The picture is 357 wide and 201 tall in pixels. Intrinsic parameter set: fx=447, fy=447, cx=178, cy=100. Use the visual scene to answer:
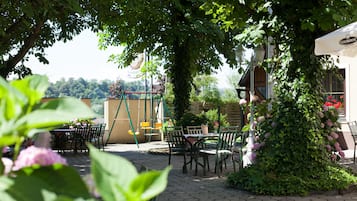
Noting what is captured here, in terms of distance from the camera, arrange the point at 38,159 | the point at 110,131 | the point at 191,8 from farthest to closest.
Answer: the point at 110,131, the point at 191,8, the point at 38,159

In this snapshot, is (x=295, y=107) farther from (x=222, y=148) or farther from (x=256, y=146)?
(x=222, y=148)

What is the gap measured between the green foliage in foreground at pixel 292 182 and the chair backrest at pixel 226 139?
1.63 meters

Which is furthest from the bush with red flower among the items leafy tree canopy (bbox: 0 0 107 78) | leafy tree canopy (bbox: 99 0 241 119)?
leafy tree canopy (bbox: 0 0 107 78)

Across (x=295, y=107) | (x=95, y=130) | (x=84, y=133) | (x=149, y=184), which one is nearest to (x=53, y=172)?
(x=149, y=184)

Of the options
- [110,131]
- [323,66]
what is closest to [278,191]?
[323,66]

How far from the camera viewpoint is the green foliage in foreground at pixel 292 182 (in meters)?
5.93

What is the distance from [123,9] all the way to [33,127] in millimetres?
11544

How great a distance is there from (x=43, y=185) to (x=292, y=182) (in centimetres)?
561

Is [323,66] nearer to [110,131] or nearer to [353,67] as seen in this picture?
[353,67]

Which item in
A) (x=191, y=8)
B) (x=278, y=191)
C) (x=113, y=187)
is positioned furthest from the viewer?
(x=191, y=8)

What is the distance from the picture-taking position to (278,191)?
5895 millimetres

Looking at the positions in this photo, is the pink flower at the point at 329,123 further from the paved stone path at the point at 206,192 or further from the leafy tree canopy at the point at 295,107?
the paved stone path at the point at 206,192

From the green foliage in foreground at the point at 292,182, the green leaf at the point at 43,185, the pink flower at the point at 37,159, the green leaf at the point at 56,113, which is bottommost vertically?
the green foliage in foreground at the point at 292,182

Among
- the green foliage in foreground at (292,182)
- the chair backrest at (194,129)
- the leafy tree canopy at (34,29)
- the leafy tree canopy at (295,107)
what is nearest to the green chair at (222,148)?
the leafy tree canopy at (295,107)
